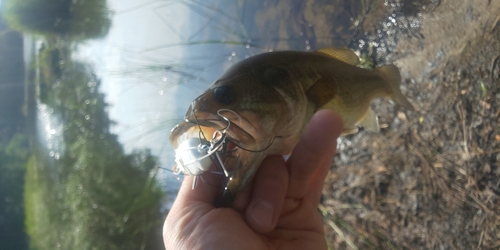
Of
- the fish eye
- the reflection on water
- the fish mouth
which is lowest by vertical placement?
the reflection on water

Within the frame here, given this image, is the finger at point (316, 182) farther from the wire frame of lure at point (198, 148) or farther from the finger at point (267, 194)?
the wire frame of lure at point (198, 148)

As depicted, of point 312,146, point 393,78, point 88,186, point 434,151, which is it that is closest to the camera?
point 312,146

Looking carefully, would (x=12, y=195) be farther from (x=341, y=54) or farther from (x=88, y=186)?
(x=341, y=54)

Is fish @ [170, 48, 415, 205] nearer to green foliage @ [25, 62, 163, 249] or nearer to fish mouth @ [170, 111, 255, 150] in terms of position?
fish mouth @ [170, 111, 255, 150]

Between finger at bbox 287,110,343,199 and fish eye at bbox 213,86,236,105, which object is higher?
fish eye at bbox 213,86,236,105

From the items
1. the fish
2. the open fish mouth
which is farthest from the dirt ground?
the open fish mouth

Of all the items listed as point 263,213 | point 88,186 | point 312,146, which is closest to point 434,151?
point 312,146
